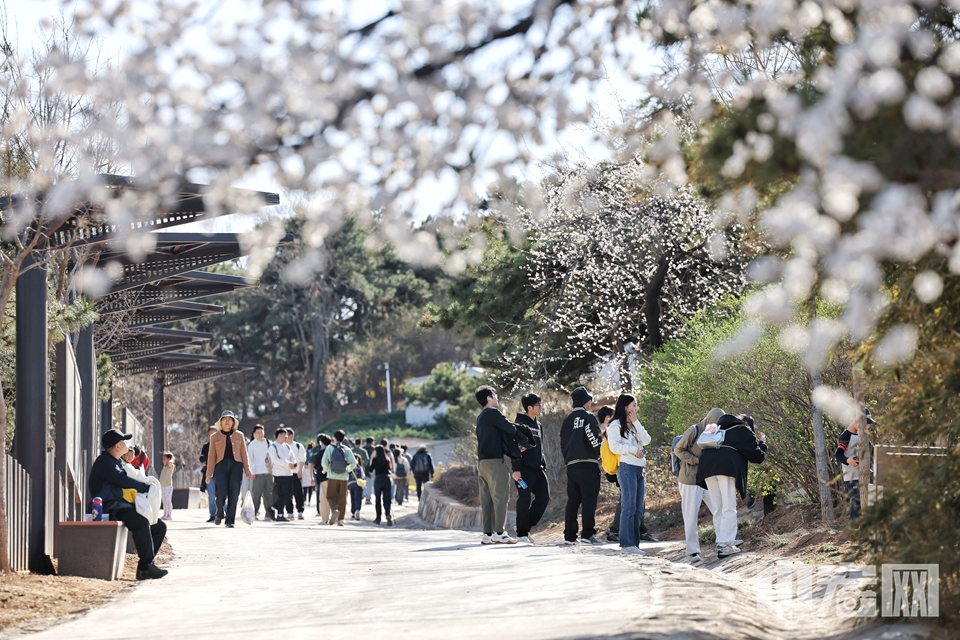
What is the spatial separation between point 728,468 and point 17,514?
6.27 metres

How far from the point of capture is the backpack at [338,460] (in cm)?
1808

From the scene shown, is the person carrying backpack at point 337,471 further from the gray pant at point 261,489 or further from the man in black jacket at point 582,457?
the man in black jacket at point 582,457

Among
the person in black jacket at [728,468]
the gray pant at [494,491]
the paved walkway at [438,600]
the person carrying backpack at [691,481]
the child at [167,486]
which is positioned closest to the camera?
the paved walkway at [438,600]

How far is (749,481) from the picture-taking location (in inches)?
526

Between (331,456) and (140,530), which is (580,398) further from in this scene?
(331,456)

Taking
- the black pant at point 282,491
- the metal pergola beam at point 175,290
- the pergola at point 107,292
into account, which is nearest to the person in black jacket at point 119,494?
the pergola at point 107,292

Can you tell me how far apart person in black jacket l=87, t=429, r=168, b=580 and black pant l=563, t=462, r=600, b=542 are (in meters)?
4.65

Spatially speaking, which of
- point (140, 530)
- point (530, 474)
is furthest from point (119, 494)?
point (530, 474)

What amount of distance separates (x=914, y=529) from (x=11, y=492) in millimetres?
6880

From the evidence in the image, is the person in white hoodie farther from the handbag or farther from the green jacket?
the green jacket

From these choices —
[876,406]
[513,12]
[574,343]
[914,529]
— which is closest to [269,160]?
[513,12]

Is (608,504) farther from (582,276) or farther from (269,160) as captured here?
(269,160)

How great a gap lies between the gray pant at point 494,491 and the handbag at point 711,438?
2.78m

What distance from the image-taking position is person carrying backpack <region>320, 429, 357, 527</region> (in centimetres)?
1809
